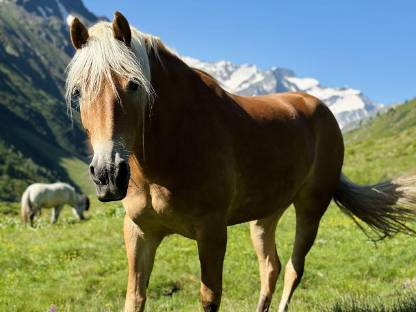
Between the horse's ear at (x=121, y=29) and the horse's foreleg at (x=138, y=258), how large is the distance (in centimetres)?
200

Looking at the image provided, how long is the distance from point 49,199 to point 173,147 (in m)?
26.4

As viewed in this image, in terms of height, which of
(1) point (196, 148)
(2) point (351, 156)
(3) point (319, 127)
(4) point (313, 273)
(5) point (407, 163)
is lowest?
(4) point (313, 273)

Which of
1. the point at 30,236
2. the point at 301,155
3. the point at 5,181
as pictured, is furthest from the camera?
the point at 5,181

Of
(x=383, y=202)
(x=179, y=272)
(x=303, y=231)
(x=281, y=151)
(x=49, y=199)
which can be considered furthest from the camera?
(x=49, y=199)

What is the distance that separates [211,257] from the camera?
4840 millimetres

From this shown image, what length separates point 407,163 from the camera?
27.9 metres

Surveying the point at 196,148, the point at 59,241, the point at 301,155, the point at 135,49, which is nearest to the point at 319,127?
the point at 301,155

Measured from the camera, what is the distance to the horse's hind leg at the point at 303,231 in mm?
7332

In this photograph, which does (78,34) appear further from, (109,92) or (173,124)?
(173,124)

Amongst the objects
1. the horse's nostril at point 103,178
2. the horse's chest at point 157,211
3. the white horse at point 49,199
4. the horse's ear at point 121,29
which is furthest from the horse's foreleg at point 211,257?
the white horse at point 49,199

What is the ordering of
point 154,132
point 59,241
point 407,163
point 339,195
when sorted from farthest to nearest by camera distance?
point 407,163 → point 59,241 → point 339,195 → point 154,132

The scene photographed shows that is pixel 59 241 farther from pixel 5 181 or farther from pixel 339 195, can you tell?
pixel 5 181

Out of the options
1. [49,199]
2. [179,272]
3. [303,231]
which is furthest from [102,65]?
[49,199]

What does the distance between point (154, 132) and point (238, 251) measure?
8.62 m
